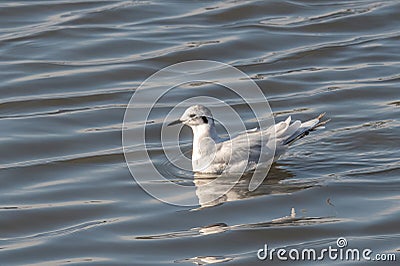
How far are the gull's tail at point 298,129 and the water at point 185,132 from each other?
0.87ft

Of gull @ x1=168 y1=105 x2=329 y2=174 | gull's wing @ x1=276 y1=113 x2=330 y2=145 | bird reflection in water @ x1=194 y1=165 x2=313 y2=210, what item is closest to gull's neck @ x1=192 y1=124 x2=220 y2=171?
gull @ x1=168 y1=105 x2=329 y2=174

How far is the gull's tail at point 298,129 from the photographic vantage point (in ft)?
38.2

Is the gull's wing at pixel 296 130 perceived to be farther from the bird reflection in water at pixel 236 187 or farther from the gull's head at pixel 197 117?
the gull's head at pixel 197 117

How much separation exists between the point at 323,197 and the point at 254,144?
1.17 meters

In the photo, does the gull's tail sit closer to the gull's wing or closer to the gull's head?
the gull's wing

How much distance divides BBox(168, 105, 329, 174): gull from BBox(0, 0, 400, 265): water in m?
0.26

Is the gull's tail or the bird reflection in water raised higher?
the gull's tail

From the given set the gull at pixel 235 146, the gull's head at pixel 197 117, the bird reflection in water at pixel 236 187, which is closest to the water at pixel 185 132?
the bird reflection in water at pixel 236 187

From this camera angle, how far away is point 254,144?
11.5 metres

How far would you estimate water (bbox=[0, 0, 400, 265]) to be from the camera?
9.74 meters

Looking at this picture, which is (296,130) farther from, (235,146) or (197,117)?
(197,117)

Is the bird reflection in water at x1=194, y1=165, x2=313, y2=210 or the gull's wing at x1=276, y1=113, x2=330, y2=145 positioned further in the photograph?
the gull's wing at x1=276, y1=113, x2=330, y2=145

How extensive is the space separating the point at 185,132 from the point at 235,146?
5.52 feet

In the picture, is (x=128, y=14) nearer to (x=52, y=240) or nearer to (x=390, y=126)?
(x=390, y=126)
